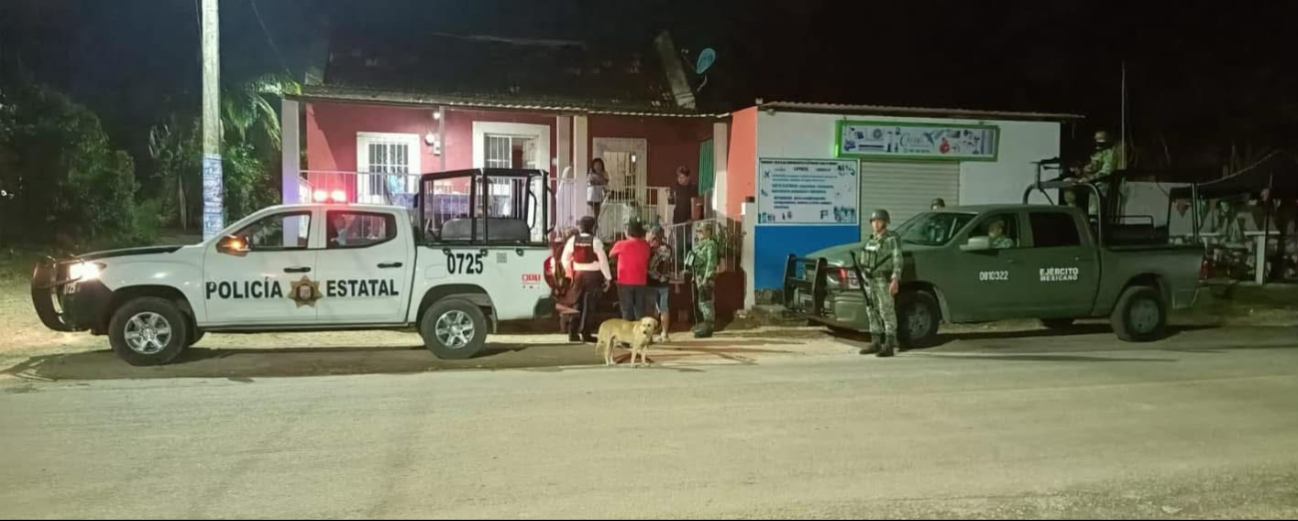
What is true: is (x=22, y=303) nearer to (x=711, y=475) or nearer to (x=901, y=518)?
(x=711, y=475)

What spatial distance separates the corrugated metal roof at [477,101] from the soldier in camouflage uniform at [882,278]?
6225mm

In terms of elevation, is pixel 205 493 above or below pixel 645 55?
below

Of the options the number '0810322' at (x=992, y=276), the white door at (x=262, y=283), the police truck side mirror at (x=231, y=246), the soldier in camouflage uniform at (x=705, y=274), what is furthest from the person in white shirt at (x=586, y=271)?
the number '0810322' at (x=992, y=276)

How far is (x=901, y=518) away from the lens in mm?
5246

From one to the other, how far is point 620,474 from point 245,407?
391cm

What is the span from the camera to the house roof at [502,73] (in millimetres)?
16891

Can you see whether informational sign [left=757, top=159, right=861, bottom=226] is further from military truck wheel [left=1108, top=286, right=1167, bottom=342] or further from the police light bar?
the police light bar

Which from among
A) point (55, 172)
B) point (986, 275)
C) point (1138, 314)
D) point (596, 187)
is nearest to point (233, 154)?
point (55, 172)

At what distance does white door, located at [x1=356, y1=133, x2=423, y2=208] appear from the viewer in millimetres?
17031

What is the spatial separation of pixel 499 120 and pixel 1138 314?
10874 mm

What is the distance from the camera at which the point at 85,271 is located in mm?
10523

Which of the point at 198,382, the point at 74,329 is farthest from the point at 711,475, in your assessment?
the point at 74,329

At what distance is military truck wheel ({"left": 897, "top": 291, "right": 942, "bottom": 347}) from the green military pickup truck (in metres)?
0.01

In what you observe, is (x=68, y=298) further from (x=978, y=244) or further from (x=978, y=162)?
(x=978, y=162)
